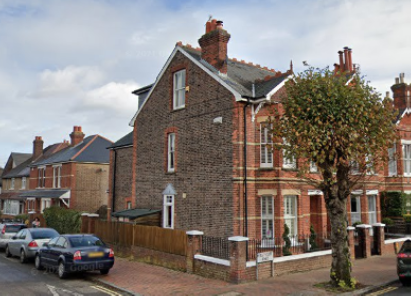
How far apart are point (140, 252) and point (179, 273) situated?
3355 mm

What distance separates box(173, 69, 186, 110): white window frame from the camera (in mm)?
18884

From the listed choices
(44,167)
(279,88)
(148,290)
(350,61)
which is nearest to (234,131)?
(279,88)

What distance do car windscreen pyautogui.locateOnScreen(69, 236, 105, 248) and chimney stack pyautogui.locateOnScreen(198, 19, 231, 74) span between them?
31.2 feet

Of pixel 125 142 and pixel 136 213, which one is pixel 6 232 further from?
pixel 125 142

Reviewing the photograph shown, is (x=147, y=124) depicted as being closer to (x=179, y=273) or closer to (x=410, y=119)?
(x=179, y=273)

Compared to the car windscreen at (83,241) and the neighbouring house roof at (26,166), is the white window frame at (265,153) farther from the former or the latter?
the neighbouring house roof at (26,166)

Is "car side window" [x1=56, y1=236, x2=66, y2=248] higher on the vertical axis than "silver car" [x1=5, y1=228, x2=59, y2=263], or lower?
higher

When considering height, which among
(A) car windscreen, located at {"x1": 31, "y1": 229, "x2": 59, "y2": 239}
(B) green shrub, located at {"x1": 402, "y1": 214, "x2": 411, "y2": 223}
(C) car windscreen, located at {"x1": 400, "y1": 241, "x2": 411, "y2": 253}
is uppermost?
(B) green shrub, located at {"x1": 402, "y1": 214, "x2": 411, "y2": 223}

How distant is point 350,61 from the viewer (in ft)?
73.9

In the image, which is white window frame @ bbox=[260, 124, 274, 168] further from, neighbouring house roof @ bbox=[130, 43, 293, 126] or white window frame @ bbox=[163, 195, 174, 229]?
white window frame @ bbox=[163, 195, 174, 229]

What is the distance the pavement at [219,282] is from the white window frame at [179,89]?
330 inches

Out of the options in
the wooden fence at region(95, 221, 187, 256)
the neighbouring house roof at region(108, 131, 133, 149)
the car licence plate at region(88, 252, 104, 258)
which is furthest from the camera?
the neighbouring house roof at region(108, 131, 133, 149)

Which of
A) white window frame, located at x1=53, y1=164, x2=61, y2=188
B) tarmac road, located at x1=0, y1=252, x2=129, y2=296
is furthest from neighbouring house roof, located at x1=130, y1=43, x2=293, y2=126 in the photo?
white window frame, located at x1=53, y1=164, x2=61, y2=188

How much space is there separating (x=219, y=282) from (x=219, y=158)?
19.3 feet
